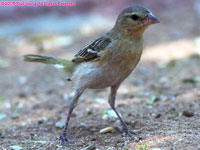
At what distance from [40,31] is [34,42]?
1181 mm

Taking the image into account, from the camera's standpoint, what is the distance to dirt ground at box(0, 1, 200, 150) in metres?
4.06

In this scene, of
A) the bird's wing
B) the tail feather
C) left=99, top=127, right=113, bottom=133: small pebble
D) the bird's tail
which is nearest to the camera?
the bird's wing

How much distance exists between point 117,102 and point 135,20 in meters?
2.00

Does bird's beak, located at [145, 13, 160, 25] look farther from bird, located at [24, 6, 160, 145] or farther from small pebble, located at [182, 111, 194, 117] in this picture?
small pebble, located at [182, 111, 194, 117]

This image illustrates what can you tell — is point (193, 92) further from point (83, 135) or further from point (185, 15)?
point (185, 15)

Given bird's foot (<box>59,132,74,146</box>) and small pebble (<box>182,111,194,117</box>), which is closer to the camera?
bird's foot (<box>59,132,74,146</box>)

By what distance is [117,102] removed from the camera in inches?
228

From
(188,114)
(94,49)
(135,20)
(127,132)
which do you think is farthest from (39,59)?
(188,114)

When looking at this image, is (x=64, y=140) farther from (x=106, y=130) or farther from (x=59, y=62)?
(x=59, y=62)

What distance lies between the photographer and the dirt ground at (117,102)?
4.06 metres

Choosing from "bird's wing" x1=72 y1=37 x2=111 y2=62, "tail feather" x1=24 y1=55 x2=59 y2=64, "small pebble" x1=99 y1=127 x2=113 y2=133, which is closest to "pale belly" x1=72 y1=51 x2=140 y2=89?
"bird's wing" x1=72 y1=37 x2=111 y2=62

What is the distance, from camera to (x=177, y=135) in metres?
3.74

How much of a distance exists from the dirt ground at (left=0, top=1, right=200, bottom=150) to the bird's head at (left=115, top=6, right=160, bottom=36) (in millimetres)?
1314

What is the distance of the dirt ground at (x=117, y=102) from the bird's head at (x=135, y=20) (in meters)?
1.31
